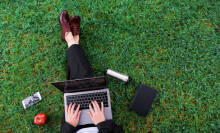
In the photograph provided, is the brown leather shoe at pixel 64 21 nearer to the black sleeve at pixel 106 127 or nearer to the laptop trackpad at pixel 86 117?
the laptop trackpad at pixel 86 117

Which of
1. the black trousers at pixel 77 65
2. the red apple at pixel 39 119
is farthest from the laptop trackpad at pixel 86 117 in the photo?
the red apple at pixel 39 119

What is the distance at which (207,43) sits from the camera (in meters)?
2.52

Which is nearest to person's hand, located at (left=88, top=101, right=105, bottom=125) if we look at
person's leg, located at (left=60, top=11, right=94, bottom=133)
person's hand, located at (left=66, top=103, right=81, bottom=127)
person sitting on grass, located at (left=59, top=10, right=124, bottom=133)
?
person sitting on grass, located at (left=59, top=10, right=124, bottom=133)

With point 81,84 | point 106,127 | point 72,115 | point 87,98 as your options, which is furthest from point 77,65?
point 106,127

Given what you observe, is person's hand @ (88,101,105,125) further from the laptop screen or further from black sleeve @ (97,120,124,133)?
the laptop screen

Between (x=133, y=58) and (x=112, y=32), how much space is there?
1.74 feet

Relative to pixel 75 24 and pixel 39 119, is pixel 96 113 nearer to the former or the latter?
pixel 39 119

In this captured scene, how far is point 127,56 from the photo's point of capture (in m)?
2.49

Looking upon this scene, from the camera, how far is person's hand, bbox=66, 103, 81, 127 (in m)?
1.92

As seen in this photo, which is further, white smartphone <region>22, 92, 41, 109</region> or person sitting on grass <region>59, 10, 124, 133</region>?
white smartphone <region>22, 92, 41, 109</region>

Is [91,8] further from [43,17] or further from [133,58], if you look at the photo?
[133,58]

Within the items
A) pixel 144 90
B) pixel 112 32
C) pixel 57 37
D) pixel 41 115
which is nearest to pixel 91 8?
pixel 112 32

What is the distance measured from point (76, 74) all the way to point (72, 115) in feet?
1.74

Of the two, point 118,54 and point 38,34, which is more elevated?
point 38,34
